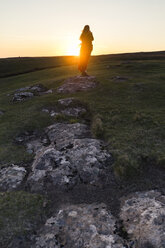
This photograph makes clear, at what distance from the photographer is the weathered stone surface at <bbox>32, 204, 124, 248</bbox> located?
30.0 ft

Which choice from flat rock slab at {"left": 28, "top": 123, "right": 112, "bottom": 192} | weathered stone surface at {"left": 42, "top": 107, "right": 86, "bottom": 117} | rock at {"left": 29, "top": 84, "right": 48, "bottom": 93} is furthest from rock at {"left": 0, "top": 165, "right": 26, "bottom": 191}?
rock at {"left": 29, "top": 84, "right": 48, "bottom": 93}

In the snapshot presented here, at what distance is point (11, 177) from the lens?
13938 mm

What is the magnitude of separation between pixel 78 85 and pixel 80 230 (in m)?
27.5

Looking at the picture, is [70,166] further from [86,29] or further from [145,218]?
[86,29]

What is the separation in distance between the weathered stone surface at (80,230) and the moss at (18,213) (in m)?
0.77

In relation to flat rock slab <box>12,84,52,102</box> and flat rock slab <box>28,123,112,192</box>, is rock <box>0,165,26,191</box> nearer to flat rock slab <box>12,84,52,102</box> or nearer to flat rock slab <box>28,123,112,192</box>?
flat rock slab <box>28,123,112,192</box>

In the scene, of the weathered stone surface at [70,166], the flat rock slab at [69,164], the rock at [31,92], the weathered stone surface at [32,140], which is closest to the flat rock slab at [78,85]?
the rock at [31,92]

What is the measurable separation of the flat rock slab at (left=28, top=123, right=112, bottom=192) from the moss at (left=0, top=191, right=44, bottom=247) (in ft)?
3.33

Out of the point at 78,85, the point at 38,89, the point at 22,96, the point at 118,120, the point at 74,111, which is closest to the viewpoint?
the point at 118,120

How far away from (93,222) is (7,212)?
430cm

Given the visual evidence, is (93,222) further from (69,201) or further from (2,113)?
(2,113)

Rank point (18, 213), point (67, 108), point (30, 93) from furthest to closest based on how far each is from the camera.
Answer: point (30, 93) → point (67, 108) → point (18, 213)

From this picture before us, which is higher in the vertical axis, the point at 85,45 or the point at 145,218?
the point at 85,45

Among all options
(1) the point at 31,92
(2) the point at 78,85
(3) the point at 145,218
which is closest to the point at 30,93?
(1) the point at 31,92
